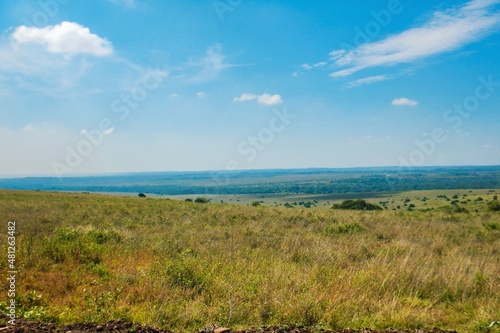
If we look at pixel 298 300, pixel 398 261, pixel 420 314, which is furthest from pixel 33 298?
pixel 398 261

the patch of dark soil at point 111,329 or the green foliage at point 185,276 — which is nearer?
the patch of dark soil at point 111,329

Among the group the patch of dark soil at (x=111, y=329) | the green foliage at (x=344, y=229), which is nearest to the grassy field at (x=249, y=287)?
the patch of dark soil at (x=111, y=329)

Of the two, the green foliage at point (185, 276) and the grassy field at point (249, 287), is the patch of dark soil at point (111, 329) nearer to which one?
the grassy field at point (249, 287)

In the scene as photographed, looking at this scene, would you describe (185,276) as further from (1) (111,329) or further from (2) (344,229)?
(2) (344,229)

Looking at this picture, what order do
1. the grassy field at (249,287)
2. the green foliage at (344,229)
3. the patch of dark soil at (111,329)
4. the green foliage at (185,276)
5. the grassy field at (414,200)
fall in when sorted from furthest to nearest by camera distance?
the grassy field at (414,200) → the green foliage at (344,229) → the green foliage at (185,276) → the grassy field at (249,287) → the patch of dark soil at (111,329)

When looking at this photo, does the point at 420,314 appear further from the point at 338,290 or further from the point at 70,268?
the point at 70,268

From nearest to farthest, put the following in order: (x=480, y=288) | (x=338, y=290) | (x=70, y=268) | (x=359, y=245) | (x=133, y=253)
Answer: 1. (x=338, y=290)
2. (x=480, y=288)
3. (x=70, y=268)
4. (x=133, y=253)
5. (x=359, y=245)

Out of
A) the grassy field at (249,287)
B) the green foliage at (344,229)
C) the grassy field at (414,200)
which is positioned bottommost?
the grassy field at (414,200)

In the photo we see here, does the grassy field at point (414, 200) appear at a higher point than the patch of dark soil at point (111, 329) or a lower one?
lower

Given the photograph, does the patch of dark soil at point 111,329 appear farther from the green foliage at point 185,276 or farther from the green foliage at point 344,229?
the green foliage at point 344,229

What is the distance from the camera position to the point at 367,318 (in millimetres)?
5453

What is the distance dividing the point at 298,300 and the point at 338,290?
1.12 meters

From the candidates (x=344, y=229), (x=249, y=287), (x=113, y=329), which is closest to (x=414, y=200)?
(x=344, y=229)

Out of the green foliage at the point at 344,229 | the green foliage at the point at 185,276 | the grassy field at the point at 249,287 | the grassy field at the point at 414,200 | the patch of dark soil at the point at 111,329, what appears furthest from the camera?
the grassy field at the point at 414,200
